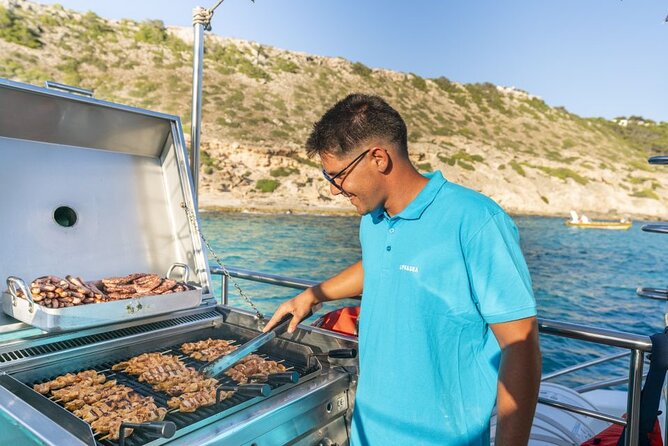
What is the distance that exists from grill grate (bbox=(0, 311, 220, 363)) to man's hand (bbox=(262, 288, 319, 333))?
526mm

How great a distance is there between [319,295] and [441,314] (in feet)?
2.80

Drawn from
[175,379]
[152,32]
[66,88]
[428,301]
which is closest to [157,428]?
[175,379]

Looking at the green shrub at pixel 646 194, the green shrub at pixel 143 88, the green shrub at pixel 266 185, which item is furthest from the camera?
the green shrub at pixel 646 194

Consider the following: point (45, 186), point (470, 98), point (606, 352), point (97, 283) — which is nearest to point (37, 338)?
point (97, 283)

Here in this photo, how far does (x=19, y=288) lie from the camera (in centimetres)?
207

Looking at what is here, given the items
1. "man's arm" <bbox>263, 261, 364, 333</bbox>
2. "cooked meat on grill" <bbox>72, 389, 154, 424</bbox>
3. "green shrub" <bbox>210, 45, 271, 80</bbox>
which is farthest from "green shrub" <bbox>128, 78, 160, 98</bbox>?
"cooked meat on grill" <bbox>72, 389, 154, 424</bbox>

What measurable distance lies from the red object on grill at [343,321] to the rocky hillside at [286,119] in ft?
94.7

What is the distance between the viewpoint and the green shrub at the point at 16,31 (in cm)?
3916

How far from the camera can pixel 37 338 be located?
1942 millimetres

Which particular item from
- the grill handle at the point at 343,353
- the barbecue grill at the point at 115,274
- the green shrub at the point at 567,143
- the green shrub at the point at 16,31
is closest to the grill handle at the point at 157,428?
the barbecue grill at the point at 115,274

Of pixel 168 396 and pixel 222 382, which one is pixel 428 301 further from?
pixel 168 396

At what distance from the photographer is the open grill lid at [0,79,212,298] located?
2.28m

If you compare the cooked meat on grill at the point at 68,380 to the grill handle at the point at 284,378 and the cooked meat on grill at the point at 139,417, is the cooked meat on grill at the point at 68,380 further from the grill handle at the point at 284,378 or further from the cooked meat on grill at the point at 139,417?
the grill handle at the point at 284,378

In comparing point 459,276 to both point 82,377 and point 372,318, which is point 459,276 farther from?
point 82,377
